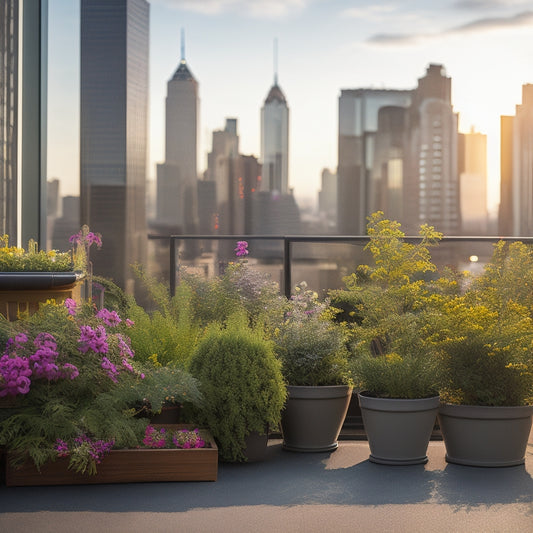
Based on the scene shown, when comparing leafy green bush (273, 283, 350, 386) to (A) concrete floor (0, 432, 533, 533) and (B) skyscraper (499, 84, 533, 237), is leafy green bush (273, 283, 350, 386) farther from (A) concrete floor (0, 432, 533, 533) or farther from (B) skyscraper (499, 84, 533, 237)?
(B) skyscraper (499, 84, 533, 237)

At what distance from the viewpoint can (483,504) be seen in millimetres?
3559

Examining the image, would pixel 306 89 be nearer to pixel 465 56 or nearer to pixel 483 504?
pixel 465 56

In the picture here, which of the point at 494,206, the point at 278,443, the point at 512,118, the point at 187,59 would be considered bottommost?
the point at 278,443

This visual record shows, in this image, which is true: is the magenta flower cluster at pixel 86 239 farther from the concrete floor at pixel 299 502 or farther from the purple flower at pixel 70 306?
the concrete floor at pixel 299 502

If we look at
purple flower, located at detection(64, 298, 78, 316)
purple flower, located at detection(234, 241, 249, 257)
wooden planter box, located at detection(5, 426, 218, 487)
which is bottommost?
wooden planter box, located at detection(5, 426, 218, 487)

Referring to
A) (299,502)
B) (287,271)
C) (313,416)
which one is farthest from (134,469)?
(287,271)

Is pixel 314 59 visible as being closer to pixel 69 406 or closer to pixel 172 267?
pixel 172 267

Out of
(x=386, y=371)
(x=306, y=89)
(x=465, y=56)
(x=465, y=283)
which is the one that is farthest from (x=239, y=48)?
(x=386, y=371)

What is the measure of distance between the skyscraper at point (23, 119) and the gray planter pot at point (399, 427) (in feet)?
16.2

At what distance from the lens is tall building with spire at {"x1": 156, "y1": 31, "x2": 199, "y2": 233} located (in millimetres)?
19219

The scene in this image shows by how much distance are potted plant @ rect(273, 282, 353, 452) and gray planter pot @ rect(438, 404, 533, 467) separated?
0.64 metres

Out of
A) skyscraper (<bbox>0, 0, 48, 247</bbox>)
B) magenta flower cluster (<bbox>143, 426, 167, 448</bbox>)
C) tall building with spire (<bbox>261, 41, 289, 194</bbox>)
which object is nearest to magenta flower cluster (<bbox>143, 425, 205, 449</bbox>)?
magenta flower cluster (<bbox>143, 426, 167, 448</bbox>)

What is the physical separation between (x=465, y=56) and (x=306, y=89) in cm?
517

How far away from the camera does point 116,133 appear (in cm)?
2620
